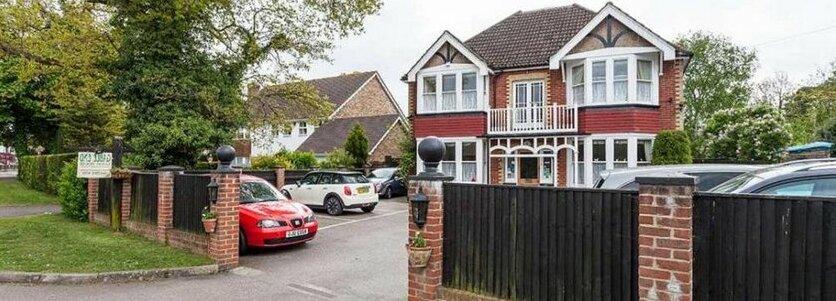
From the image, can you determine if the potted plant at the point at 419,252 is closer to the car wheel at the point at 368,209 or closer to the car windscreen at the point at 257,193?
the car windscreen at the point at 257,193

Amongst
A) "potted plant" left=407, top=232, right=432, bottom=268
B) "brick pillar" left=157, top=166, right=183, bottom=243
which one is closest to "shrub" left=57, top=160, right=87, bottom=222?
"brick pillar" left=157, top=166, right=183, bottom=243

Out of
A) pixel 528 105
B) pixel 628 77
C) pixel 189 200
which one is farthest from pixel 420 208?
pixel 528 105

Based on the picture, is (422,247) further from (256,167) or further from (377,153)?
(377,153)

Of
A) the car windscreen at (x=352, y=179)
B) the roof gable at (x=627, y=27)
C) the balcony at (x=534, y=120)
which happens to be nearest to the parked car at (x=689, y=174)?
the car windscreen at (x=352, y=179)

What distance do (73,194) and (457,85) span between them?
13227 mm

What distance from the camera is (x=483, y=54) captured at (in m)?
21.5

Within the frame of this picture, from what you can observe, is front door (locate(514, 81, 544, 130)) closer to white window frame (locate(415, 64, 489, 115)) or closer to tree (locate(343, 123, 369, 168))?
white window frame (locate(415, 64, 489, 115))

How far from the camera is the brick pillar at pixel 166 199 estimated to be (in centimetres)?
948

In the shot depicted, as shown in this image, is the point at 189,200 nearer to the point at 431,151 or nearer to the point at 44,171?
the point at 431,151

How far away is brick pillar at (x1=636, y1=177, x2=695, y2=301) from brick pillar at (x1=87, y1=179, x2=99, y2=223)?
1257cm

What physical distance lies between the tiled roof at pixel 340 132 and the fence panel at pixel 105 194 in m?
20.3

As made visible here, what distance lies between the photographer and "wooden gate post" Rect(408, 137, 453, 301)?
17.6ft

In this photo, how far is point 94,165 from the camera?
1091cm

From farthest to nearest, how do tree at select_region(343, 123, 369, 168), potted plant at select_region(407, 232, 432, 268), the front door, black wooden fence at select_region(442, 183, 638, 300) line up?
tree at select_region(343, 123, 369, 168) → the front door → potted plant at select_region(407, 232, 432, 268) → black wooden fence at select_region(442, 183, 638, 300)
